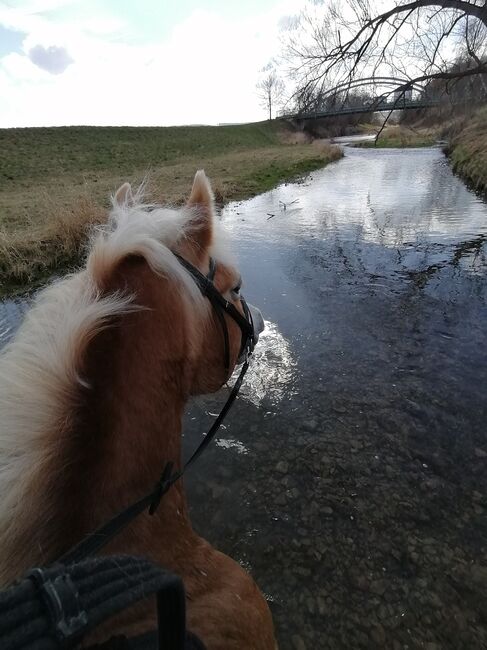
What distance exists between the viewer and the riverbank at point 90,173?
28.2 ft

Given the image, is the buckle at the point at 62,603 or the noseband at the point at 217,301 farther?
the noseband at the point at 217,301

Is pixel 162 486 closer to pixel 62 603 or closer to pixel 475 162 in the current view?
pixel 62 603

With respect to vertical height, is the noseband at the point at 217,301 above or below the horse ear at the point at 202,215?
below

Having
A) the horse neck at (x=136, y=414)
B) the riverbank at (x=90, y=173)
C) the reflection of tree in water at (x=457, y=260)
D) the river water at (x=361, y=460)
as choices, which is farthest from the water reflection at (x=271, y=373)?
the reflection of tree in water at (x=457, y=260)

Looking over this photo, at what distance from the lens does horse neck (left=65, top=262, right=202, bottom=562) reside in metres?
1.24

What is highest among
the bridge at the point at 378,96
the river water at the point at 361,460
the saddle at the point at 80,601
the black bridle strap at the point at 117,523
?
the bridge at the point at 378,96

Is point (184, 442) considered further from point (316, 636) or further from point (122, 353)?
point (122, 353)

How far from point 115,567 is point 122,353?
0.67 meters

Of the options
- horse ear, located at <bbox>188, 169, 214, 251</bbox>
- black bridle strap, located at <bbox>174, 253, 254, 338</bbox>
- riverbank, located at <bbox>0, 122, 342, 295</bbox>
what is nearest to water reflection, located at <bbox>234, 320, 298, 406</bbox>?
riverbank, located at <bbox>0, 122, 342, 295</bbox>

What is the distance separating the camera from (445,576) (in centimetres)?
262

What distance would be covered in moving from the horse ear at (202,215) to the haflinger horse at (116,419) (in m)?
0.13

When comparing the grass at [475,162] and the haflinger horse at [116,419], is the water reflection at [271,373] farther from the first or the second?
the grass at [475,162]

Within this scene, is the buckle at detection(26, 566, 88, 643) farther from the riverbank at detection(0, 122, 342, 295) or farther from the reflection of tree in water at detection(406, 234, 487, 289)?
the reflection of tree in water at detection(406, 234, 487, 289)

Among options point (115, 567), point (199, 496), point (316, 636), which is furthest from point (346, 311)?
point (115, 567)
